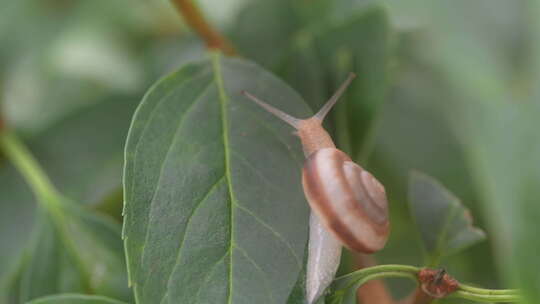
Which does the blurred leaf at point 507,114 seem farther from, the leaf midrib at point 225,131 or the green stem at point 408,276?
the leaf midrib at point 225,131

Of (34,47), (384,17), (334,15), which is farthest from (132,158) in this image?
(34,47)

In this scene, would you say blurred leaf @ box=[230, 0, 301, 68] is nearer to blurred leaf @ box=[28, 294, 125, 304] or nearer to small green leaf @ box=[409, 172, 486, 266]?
small green leaf @ box=[409, 172, 486, 266]

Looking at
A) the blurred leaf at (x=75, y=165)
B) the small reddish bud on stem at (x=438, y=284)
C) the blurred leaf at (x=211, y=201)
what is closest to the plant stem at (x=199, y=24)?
the blurred leaf at (x=211, y=201)

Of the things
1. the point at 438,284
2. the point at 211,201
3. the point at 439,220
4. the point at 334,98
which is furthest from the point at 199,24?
A: the point at 438,284

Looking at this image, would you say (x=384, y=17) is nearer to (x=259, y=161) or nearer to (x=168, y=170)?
(x=259, y=161)

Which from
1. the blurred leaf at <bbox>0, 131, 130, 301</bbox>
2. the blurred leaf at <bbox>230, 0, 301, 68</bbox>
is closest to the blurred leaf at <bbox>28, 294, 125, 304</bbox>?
the blurred leaf at <bbox>0, 131, 130, 301</bbox>

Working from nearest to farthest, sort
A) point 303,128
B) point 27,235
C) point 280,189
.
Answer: point 280,189 → point 303,128 → point 27,235

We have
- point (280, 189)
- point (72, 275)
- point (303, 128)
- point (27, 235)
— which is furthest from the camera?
point (27, 235)
